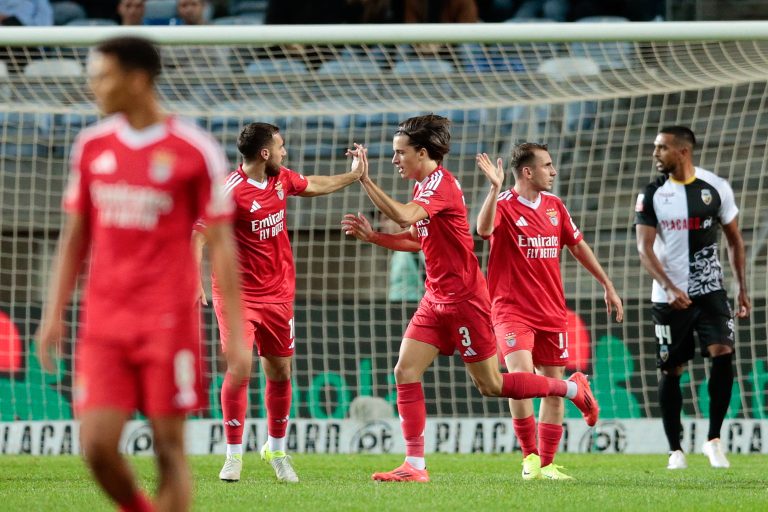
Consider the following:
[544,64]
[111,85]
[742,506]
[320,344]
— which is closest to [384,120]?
[544,64]

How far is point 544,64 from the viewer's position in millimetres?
10688

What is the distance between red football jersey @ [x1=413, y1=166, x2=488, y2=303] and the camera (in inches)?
254

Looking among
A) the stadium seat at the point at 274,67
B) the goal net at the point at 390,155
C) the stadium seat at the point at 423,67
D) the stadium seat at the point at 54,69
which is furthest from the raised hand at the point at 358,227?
the stadium seat at the point at 54,69

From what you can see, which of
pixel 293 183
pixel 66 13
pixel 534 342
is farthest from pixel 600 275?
pixel 66 13

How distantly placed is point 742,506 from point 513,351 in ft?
5.53

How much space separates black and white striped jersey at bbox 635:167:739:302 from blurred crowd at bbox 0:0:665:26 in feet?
19.2

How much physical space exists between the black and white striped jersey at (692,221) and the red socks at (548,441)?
63.5 inches

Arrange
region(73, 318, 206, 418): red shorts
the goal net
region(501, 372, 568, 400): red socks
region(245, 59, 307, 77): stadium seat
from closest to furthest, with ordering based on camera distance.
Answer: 1. region(73, 318, 206, 418): red shorts
2. region(501, 372, 568, 400): red socks
3. the goal net
4. region(245, 59, 307, 77): stadium seat

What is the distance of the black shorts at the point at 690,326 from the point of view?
7.69m

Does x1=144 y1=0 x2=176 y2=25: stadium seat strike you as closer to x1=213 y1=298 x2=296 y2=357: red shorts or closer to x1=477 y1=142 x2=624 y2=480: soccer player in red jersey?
x1=213 y1=298 x2=296 y2=357: red shorts

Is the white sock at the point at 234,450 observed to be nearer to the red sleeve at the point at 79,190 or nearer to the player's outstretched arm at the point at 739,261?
the red sleeve at the point at 79,190

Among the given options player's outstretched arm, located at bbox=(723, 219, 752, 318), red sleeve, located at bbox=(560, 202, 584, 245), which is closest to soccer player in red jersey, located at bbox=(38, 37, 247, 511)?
red sleeve, located at bbox=(560, 202, 584, 245)

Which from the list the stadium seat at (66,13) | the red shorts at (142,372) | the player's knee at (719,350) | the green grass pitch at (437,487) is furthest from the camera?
the stadium seat at (66,13)

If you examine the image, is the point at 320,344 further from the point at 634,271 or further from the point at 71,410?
the point at 634,271
